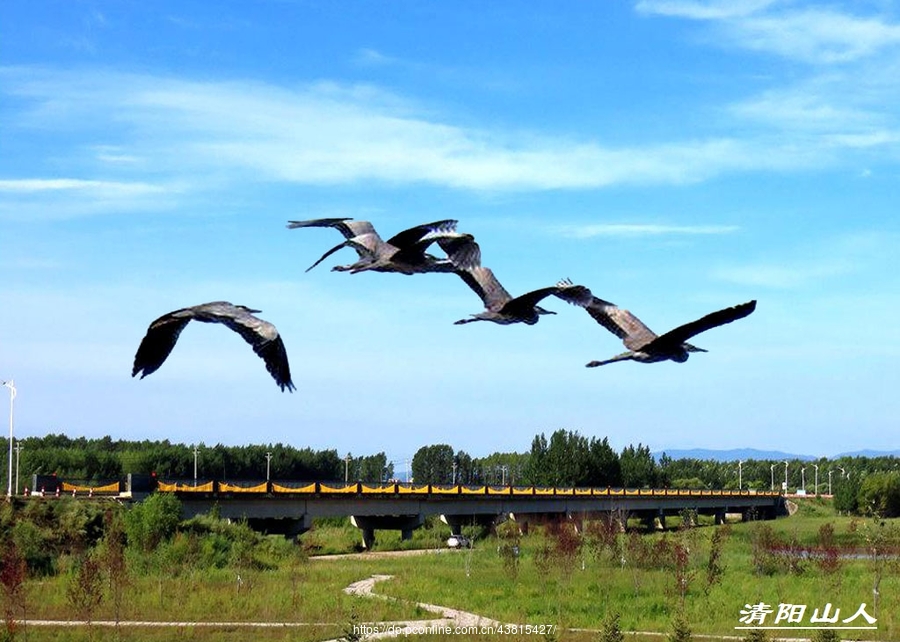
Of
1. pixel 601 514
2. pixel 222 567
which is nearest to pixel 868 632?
pixel 222 567

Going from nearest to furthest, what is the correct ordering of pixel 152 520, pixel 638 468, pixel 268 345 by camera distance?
1. pixel 268 345
2. pixel 152 520
3. pixel 638 468

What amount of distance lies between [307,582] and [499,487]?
38.4 metres

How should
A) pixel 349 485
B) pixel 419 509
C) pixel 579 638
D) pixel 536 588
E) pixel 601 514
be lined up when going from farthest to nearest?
1. pixel 601 514
2. pixel 419 509
3. pixel 349 485
4. pixel 536 588
5. pixel 579 638

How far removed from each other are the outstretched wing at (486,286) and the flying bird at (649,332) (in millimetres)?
864

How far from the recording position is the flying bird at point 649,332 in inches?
344

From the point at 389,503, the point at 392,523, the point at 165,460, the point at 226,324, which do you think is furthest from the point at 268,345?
the point at 165,460

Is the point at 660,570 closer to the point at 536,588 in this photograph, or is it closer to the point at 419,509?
the point at 536,588

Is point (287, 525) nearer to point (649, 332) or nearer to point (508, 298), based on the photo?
point (508, 298)

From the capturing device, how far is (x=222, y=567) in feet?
146

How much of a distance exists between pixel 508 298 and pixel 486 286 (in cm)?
34

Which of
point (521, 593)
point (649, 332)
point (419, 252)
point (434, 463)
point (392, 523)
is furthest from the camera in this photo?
point (434, 463)

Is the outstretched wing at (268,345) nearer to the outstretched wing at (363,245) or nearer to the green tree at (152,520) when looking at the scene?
the outstretched wing at (363,245)

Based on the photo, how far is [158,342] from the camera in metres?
9.52

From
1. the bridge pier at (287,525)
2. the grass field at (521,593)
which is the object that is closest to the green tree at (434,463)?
the bridge pier at (287,525)
